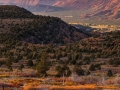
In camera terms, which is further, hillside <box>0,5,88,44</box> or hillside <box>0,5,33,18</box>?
hillside <box>0,5,33,18</box>

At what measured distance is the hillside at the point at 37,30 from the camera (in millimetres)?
134125

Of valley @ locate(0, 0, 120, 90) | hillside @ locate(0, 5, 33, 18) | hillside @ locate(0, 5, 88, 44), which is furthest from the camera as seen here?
hillside @ locate(0, 5, 33, 18)

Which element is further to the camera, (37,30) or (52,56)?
(37,30)

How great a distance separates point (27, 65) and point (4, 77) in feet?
57.9

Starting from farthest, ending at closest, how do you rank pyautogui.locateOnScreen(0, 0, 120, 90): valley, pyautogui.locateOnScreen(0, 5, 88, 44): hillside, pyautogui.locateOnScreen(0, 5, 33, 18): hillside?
pyautogui.locateOnScreen(0, 5, 33, 18): hillside < pyautogui.locateOnScreen(0, 5, 88, 44): hillside < pyautogui.locateOnScreen(0, 0, 120, 90): valley

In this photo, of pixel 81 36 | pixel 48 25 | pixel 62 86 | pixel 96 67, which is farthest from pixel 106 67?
pixel 81 36

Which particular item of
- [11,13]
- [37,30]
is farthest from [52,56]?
[11,13]

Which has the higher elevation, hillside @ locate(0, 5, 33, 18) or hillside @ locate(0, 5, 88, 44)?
hillside @ locate(0, 5, 33, 18)

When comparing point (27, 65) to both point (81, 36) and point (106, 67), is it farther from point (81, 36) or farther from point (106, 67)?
point (81, 36)

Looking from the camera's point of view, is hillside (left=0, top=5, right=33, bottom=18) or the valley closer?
the valley

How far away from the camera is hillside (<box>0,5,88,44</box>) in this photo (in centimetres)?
13412

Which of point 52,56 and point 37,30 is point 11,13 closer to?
point 37,30

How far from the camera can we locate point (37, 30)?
14375 cm

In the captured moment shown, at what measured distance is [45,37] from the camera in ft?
470
